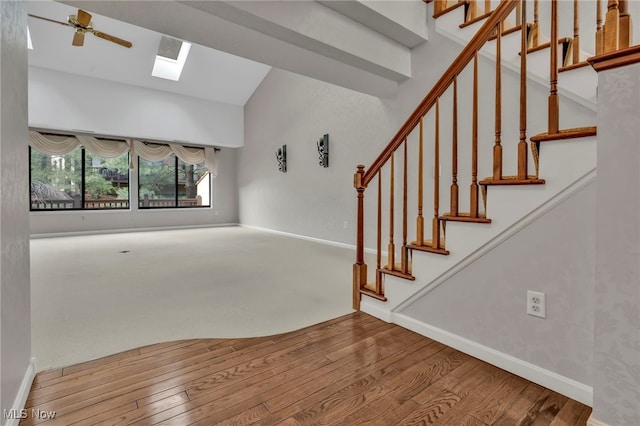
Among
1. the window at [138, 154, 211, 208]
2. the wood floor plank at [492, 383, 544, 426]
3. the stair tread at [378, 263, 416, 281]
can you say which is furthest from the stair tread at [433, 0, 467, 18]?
the window at [138, 154, 211, 208]

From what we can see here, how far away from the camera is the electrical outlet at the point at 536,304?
152cm

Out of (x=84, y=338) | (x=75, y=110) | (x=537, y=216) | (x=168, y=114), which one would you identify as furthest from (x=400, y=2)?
(x=75, y=110)

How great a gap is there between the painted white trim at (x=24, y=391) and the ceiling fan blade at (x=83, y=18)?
11.7 feet

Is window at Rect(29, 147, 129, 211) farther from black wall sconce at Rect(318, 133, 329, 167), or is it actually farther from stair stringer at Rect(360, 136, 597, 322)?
stair stringer at Rect(360, 136, 597, 322)

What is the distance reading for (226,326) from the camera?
2215 millimetres

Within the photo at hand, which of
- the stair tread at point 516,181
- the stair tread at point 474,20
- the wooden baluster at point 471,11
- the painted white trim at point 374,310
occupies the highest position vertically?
the wooden baluster at point 471,11

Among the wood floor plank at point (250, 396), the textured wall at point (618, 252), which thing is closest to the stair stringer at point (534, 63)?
the textured wall at point (618, 252)

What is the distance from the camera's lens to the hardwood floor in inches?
52.0

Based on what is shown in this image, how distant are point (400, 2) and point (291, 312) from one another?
3.24 m

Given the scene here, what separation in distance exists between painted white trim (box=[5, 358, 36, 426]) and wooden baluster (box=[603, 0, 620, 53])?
2.59 m

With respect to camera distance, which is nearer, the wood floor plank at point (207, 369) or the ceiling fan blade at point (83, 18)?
the wood floor plank at point (207, 369)

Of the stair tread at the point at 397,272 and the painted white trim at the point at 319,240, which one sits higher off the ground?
the stair tread at the point at 397,272

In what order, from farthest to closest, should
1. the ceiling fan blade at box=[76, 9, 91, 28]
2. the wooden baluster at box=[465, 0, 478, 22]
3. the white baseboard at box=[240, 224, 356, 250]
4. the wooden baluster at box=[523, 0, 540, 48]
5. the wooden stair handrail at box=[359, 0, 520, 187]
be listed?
the white baseboard at box=[240, 224, 356, 250]
the ceiling fan blade at box=[76, 9, 91, 28]
the wooden baluster at box=[465, 0, 478, 22]
the wooden baluster at box=[523, 0, 540, 48]
the wooden stair handrail at box=[359, 0, 520, 187]

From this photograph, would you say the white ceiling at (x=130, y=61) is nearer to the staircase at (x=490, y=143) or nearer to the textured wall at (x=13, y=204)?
the textured wall at (x=13, y=204)
